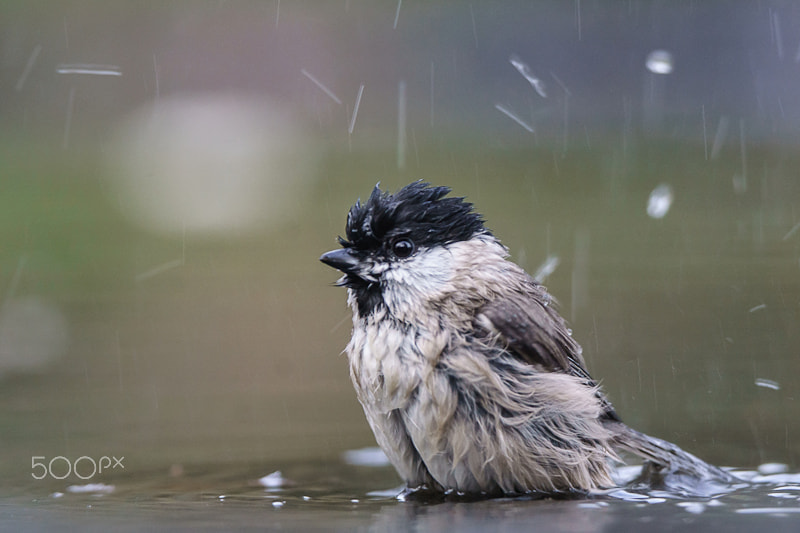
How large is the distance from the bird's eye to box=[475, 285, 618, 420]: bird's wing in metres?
0.38

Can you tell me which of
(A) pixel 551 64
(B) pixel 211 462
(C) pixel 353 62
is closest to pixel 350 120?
(C) pixel 353 62

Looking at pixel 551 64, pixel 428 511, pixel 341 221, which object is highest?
pixel 551 64

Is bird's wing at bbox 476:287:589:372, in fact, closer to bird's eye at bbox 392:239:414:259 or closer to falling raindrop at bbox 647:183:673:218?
bird's eye at bbox 392:239:414:259

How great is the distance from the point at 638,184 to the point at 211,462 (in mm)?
9291

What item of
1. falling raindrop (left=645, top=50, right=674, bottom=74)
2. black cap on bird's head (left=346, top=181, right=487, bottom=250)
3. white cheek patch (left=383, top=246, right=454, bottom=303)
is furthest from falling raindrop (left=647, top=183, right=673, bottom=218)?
white cheek patch (left=383, top=246, right=454, bottom=303)

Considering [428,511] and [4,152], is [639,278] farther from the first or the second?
[4,152]

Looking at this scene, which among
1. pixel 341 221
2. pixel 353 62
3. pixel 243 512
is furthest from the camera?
pixel 353 62

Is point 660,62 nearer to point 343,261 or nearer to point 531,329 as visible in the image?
point 531,329

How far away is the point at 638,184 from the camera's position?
12.6 m

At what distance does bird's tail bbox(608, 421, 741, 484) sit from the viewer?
12.8 feet

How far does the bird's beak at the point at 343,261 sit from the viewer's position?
12.9ft

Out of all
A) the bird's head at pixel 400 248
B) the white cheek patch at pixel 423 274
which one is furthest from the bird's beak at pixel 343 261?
the white cheek patch at pixel 423 274

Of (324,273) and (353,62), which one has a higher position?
(353,62)
